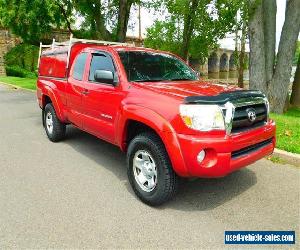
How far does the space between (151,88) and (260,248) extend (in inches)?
88.3

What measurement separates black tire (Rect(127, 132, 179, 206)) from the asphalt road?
0.44ft

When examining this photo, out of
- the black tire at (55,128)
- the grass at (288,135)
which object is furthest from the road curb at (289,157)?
the black tire at (55,128)

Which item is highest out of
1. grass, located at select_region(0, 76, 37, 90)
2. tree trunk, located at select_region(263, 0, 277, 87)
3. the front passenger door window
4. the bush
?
tree trunk, located at select_region(263, 0, 277, 87)

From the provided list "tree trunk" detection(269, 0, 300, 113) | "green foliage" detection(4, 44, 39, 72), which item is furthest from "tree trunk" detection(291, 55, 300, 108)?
"green foliage" detection(4, 44, 39, 72)

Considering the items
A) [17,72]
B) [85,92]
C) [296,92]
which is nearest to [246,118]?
[85,92]

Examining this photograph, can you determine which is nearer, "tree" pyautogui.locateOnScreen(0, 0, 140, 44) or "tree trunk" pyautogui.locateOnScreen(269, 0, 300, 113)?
"tree trunk" pyautogui.locateOnScreen(269, 0, 300, 113)

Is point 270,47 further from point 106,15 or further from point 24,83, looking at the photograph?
point 24,83

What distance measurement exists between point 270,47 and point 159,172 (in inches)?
276

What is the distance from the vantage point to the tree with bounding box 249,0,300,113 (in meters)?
9.04

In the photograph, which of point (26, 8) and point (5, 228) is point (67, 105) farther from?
point (26, 8)

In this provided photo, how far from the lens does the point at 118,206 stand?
4.03m

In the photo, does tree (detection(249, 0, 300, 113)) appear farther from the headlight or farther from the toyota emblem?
the headlight

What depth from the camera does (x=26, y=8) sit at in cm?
1627

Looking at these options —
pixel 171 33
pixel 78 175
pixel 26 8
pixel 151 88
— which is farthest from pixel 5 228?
pixel 171 33
